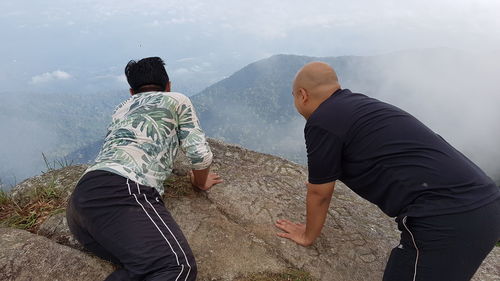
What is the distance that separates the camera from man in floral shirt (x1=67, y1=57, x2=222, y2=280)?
137 inches

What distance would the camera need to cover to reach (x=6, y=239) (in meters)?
4.40

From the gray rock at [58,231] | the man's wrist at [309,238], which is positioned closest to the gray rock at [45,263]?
the gray rock at [58,231]

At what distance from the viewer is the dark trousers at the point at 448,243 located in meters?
2.90

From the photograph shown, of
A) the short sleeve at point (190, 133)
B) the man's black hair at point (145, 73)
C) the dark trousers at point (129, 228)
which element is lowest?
the dark trousers at point (129, 228)

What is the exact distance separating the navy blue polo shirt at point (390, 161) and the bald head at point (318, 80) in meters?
0.13

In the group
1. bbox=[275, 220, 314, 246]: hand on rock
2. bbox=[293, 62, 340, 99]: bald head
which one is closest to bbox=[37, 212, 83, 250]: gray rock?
bbox=[275, 220, 314, 246]: hand on rock

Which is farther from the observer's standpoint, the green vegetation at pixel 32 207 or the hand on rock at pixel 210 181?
the hand on rock at pixel 210 181

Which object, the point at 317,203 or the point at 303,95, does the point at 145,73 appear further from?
the point at 317,203

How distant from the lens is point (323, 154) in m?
3.37

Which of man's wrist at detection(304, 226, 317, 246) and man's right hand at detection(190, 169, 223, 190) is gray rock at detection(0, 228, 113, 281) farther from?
man's wrist at detection(304, 226, 317, 246)

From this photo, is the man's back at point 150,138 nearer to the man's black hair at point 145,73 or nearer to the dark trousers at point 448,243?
the man's black hair at point 145,73

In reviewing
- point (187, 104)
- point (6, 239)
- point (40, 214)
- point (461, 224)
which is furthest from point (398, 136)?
point (40, 214)

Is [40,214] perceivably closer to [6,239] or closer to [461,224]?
[6,239]

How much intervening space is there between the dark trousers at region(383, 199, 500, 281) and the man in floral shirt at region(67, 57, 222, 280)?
2.06 meters
